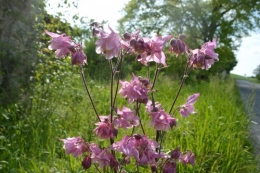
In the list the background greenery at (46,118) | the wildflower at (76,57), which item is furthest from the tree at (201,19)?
the wildflower at (76,57)

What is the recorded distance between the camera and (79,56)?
1488 mm

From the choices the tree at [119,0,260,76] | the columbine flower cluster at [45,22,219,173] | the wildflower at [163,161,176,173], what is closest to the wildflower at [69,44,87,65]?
the columbine flower cluster at [45,22,219,173]

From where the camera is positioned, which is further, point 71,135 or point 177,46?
point 71,135

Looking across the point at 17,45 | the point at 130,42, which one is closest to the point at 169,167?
the point at 130,42

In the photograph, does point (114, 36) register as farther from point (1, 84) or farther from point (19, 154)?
point (1, 84)

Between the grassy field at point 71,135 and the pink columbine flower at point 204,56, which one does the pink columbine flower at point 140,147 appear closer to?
the pink columbine flower at point 204,56

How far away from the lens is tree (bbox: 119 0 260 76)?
16.6 m

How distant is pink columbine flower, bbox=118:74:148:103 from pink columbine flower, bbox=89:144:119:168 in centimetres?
29

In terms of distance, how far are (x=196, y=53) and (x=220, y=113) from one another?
10.6 feet

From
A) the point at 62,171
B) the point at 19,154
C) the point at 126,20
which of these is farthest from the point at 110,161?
the point at 126,20

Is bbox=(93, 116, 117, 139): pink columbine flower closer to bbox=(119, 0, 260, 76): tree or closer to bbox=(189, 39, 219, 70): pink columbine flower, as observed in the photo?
bbox=(189, 39, 219, 70): pink columbine flower

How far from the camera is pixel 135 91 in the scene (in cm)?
151

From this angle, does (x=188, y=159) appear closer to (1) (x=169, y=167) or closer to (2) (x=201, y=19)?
(1) (x=169, y=167)

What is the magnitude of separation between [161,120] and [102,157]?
12.9 inches
